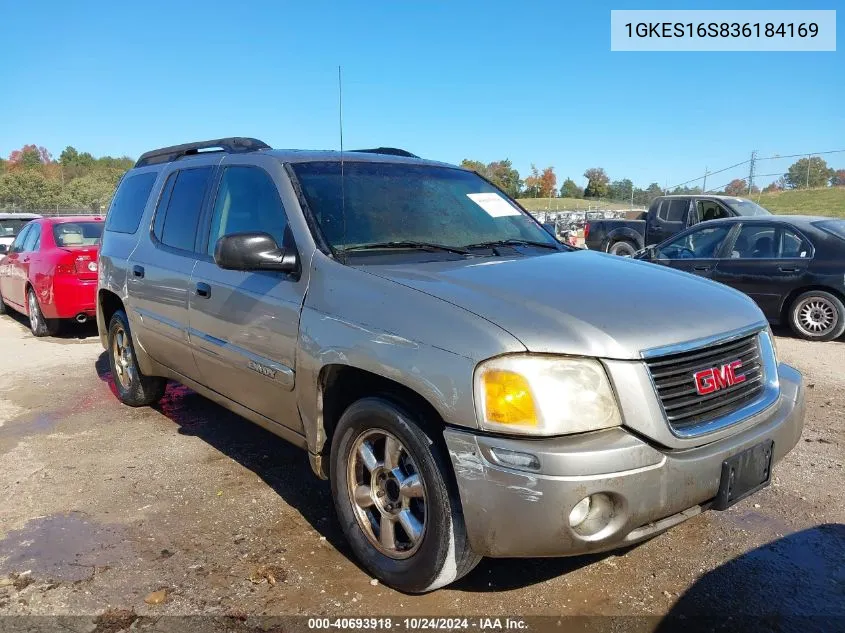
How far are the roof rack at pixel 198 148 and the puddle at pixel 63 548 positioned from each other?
2262mm

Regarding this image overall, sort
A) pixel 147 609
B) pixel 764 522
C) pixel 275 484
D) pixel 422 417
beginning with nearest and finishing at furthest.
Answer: pixel 422 417 → pixel 147 609 → pixel 764 522 → pixel 275 484

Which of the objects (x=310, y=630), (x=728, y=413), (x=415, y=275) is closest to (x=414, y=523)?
(x=310, y=630)

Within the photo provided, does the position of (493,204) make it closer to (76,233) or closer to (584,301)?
(584,301)

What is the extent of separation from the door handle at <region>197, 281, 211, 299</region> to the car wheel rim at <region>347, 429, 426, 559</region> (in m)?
1.43

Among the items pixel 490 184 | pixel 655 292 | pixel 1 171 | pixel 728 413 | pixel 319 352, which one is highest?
pixel 1 171

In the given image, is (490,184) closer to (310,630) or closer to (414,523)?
(414,523)

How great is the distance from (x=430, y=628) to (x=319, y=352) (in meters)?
1.20

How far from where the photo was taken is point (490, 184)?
4430 millimetres

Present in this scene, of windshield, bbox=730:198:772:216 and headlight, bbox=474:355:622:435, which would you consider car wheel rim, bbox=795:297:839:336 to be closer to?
windshield, bbox=730:198:772:216

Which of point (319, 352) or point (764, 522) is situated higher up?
point (319, 352)

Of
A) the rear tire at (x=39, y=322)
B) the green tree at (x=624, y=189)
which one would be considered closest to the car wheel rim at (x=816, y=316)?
the rear tire at (x=39, y=322)

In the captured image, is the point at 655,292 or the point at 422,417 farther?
the point at 655,292

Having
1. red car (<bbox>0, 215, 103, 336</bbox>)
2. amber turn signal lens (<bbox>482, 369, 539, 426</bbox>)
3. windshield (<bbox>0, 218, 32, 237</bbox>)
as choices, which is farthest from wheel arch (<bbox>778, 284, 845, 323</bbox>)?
windshield (<bbox>0, 218, 32, 237</bbox>)

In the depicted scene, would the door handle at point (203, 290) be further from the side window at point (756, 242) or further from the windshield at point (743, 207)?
the windshield at point (743, 207)
